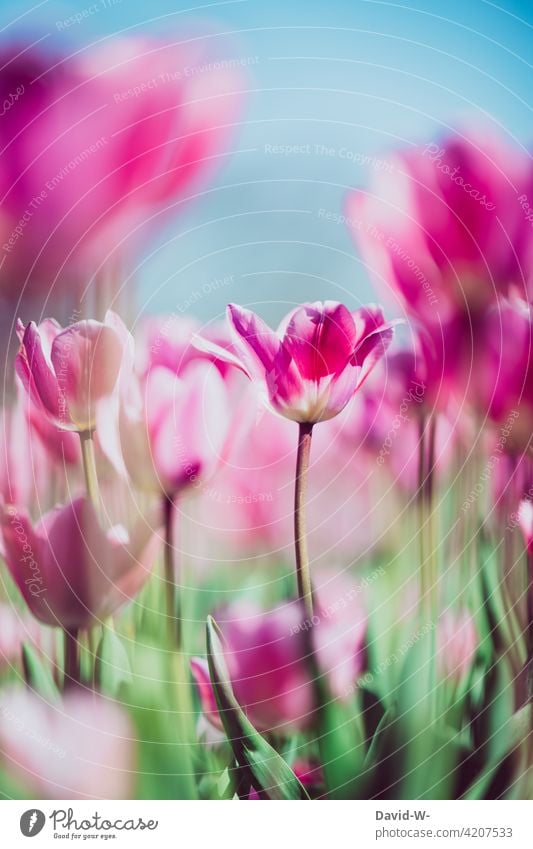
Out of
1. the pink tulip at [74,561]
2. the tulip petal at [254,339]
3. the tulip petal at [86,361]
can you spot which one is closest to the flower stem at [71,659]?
the pink tulip at [74,561]

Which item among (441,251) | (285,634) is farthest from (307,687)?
(441,251)

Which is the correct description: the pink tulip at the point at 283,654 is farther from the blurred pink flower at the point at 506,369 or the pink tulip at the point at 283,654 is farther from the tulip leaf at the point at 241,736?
the blurred pink flower at the point at 506,369

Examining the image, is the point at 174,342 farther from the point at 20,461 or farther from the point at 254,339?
the point at 20,461

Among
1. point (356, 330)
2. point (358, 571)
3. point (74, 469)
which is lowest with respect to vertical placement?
point (358, 571)
